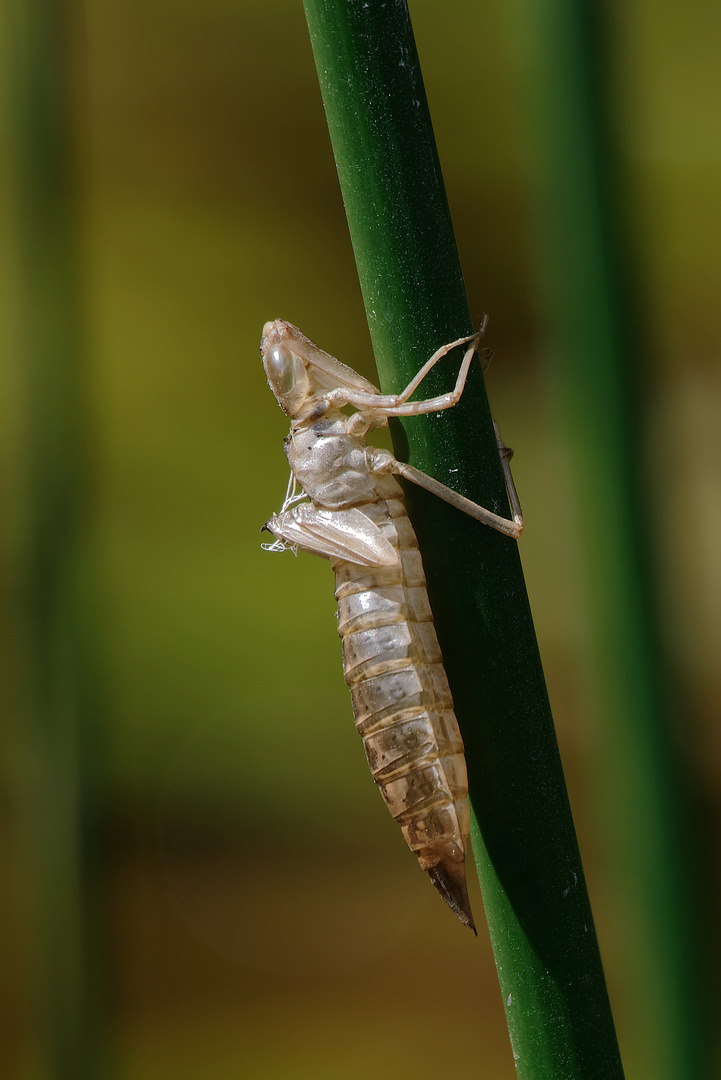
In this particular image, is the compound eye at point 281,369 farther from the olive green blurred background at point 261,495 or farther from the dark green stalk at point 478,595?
the olive green blurred background at point 261,495

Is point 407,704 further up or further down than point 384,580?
further down

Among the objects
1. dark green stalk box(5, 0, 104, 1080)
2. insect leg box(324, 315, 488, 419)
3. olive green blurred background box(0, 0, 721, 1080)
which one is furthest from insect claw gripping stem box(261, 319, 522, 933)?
dark green stalk box(5, 0, 104, 1080)

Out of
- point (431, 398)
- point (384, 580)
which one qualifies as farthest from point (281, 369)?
point (431, 398)

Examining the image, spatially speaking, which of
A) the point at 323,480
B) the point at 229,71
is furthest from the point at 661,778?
the point at 229,71

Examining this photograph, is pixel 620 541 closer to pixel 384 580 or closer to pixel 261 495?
pixel 384 580

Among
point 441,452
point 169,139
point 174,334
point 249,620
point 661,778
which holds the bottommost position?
point 661,778

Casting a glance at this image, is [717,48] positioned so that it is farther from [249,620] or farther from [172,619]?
[172,619]

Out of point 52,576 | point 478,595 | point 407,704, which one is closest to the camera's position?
point 478,595

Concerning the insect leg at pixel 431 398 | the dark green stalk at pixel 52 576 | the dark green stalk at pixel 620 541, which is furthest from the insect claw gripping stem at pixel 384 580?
the dark green stalk at pixel 52 576
